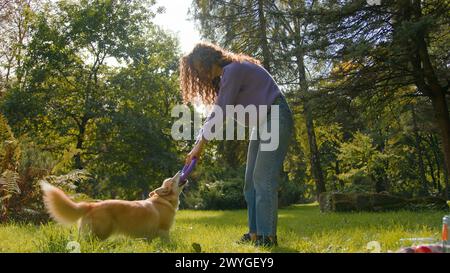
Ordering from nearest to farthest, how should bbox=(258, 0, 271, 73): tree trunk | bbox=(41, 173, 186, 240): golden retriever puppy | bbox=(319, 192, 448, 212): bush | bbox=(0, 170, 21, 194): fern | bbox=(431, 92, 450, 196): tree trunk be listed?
bbox=(41, 173, 186, 240): golden retriever puppy, bbox=(0, 170, 21, 194): fern, bbox=(431, 92, 450, 196): tree trunk, bbox=(319, 192, 448, 212): bush, bbox=(258, 0, 271, 73): tree trunk

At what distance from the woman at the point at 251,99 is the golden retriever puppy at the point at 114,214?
0.83 meters

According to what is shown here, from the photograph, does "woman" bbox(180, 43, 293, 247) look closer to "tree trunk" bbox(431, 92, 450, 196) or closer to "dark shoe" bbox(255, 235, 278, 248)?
"dark shoe" bbox(255, 235, 278, 248)

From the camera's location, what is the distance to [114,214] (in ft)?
13.6

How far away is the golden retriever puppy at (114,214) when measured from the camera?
3889mm

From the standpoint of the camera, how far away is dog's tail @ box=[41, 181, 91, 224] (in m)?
3.86

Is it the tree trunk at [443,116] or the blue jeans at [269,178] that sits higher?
the tree trunk at [443,116]

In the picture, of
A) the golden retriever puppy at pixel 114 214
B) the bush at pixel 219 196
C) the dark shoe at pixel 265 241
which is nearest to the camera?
the dark shoe at pixel 265 241

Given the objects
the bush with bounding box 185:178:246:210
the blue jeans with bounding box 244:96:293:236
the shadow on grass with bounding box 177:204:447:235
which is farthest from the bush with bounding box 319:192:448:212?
the blue jeans with bounding box 244:96:293:236

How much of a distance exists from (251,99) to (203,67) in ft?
1.91

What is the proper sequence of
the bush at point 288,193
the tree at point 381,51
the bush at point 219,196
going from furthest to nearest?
the bush at point 288,193 → the bush at point 219,196 → the tree at point 381,51

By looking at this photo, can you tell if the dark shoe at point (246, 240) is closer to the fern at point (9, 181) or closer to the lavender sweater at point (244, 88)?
the lavender sweater at point (244, 88)

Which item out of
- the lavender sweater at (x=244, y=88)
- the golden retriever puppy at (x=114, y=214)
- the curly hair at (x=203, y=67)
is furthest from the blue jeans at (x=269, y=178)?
the golden retriever puppy at (x=114, y=214)

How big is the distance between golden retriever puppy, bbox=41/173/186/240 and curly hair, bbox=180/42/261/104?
1.16 meters
